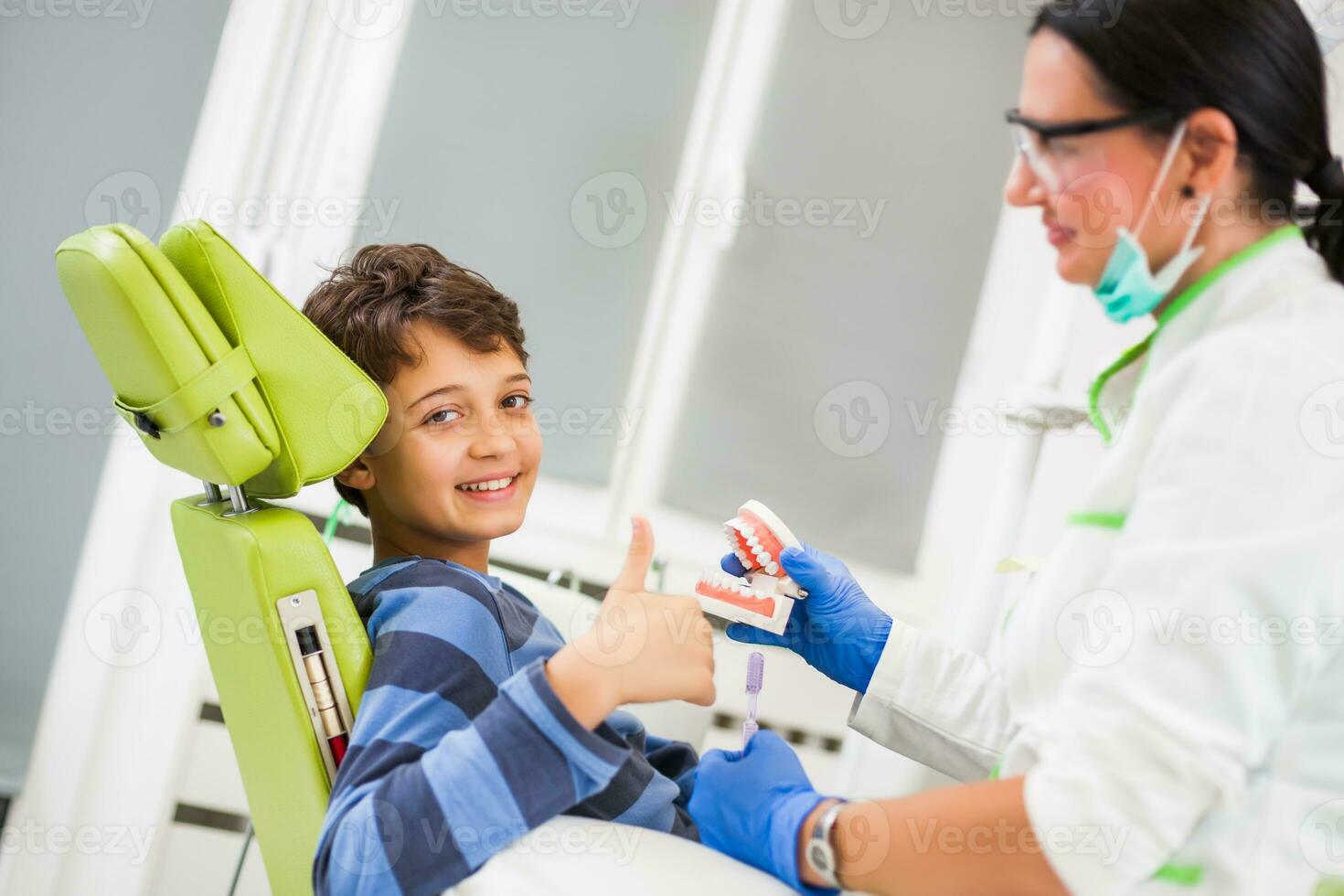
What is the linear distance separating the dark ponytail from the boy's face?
76cm

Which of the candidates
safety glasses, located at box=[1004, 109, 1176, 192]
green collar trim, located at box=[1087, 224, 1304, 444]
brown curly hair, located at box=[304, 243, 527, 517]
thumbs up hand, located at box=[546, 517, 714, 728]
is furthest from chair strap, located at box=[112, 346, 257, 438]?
green collar trim, located at box=[1087, 224, 1304, 444]

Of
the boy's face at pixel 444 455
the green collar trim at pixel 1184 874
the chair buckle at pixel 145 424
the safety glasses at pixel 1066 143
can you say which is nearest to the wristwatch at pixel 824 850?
the green collar trim at pixel 1184 874

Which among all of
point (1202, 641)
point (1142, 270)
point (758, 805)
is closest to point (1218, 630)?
point (1202, 641)

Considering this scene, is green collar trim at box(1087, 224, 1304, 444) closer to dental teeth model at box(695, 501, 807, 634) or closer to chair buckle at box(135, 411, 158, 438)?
dental teeth model at box(695, 501, 807, 634)

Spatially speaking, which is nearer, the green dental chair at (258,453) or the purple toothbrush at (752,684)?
the green dental chair at (258,453)

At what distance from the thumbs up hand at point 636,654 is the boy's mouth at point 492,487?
0.29 meters

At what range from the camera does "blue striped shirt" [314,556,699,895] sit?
91 centimetres

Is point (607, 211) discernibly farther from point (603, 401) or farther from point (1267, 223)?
point (1267, 223)

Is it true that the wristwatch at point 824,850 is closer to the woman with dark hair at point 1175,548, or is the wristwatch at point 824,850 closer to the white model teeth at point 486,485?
the woman with dark hair at point 1175,548

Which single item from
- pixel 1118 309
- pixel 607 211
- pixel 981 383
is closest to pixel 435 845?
pixel 1118 309

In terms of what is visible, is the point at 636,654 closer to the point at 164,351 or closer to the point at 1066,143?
the point at 164,351

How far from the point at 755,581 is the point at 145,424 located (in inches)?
27.9

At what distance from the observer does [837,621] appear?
1.38 metres

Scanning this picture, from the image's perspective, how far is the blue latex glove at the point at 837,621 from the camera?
4.47 ft
